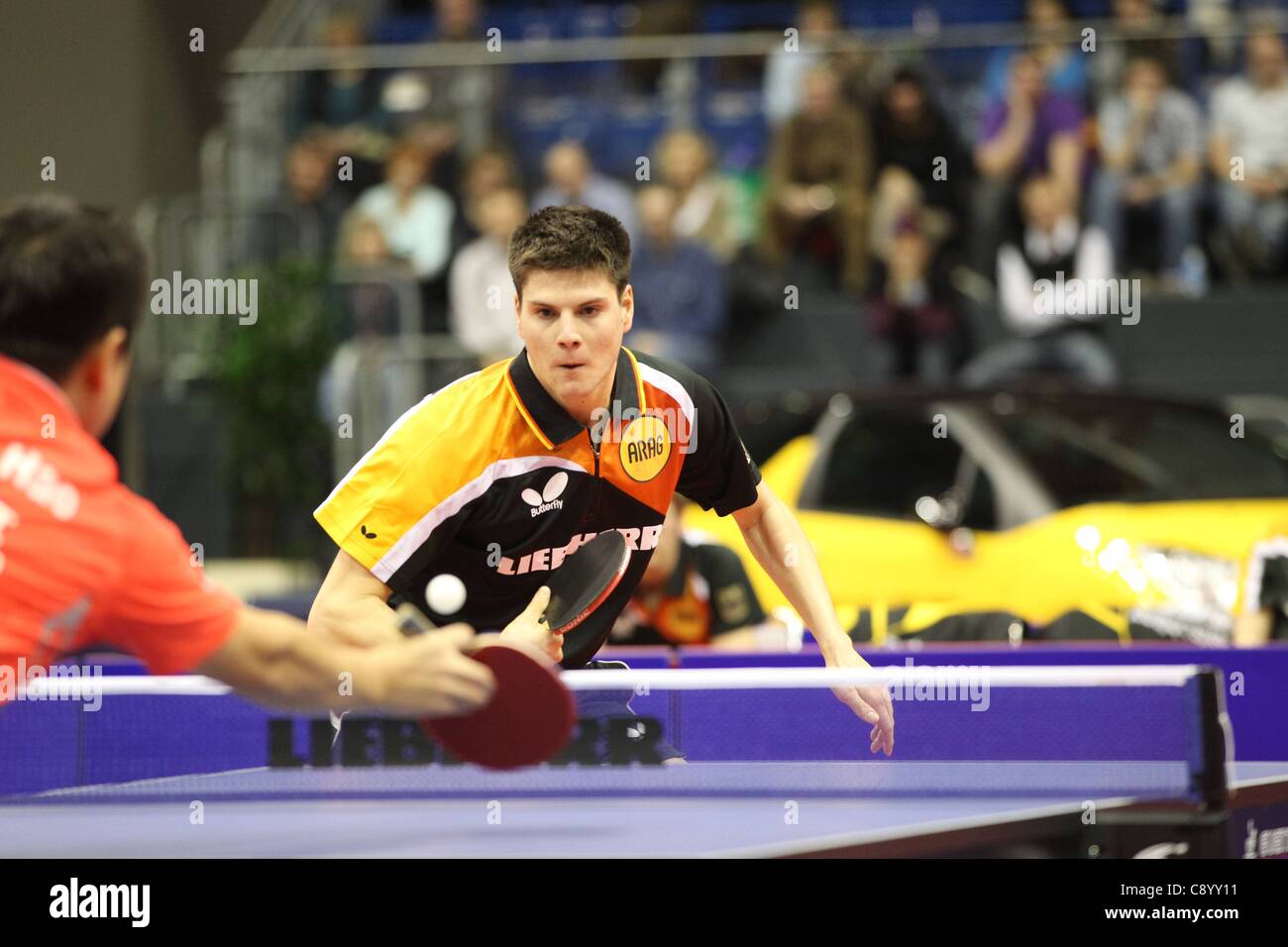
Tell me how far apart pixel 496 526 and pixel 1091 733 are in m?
1.49

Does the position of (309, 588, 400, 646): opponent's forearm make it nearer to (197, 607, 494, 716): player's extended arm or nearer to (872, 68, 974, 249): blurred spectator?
(197, 607, 494, 716): player's extended arm

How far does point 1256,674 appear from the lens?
5426 mm

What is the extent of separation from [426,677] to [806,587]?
1.59 m

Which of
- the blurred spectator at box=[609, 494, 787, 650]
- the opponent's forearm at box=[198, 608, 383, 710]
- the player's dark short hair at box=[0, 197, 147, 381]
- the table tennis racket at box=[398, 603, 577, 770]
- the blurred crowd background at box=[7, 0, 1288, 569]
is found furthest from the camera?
the blurred crowd background at box=[7, 0, 1288, 569]

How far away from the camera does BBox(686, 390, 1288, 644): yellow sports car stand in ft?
26.7

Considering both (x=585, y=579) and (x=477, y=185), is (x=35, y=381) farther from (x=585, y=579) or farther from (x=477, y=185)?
(x=477, y=185)

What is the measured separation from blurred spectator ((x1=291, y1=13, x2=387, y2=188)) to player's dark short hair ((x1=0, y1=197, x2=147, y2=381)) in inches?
306

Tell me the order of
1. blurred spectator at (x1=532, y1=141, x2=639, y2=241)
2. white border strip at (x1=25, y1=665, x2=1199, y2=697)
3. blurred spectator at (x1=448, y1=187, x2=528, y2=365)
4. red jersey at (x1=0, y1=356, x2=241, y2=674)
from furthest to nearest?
blurred spectator at (x1=532, y1=141, x2=639, y2=241)
blurred spectator at (x1=448, y1=187, x2=528, y2=365)
white border strip at (x1=25, y1=665, x2=1199, y2=697)
red jersey at (x1=0, y1=356, x2=241, y2=674)

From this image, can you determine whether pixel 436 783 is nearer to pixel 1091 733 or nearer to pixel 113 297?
pixel 1091 733

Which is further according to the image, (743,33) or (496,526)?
(743,33)

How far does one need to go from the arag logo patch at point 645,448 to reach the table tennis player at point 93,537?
1392 mm

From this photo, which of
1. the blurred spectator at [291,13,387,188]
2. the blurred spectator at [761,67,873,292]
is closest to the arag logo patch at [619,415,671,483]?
the blurred spectator at [761,67,873,292]
